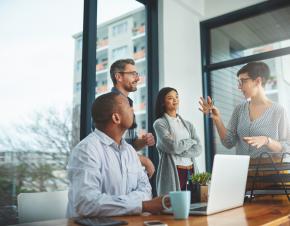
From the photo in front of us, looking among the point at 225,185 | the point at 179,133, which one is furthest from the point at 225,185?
the point at 179,133

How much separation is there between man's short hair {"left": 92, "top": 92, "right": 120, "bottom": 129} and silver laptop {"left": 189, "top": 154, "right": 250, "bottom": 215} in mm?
561

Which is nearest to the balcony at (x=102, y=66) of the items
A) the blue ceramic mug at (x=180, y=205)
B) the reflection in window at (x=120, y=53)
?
the reflection in window at (x=120, y=53)

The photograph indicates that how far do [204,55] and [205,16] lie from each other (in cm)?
49

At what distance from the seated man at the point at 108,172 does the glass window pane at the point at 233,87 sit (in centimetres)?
250

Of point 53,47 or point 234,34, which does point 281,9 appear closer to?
point 234,34

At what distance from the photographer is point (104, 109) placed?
151 cm

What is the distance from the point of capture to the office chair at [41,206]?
1.33 meters

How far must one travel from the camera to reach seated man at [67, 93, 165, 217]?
3.84 ft

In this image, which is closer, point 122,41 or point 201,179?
point 201,179

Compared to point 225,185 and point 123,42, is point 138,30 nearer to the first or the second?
point 123,42

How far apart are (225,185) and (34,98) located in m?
1.61

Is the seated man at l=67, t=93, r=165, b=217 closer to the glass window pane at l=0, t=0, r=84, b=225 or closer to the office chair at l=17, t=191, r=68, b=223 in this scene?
the office chair at l=17, t=191, r=68, b=223

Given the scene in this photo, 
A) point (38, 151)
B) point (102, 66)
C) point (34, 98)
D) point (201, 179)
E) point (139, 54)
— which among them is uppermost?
point (139, 54)

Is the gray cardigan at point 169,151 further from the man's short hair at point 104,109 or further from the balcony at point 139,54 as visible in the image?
the man's short hair at point 104,109
